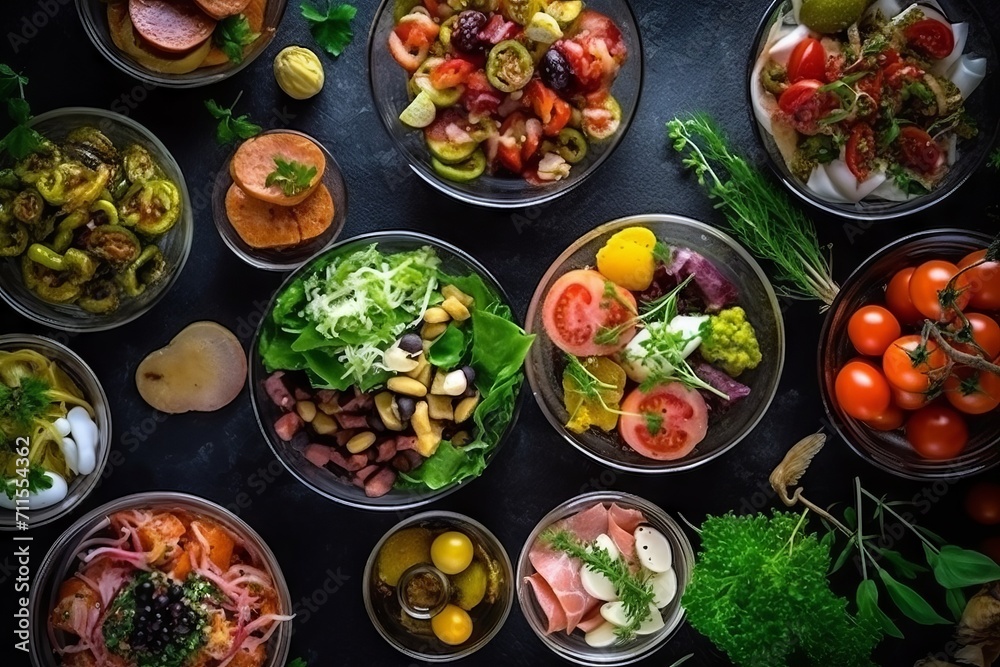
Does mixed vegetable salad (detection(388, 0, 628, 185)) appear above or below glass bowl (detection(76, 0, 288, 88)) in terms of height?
above

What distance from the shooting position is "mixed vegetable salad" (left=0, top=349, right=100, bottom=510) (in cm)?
235

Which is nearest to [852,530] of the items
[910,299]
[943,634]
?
[943,634]

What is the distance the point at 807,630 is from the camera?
2137 mm

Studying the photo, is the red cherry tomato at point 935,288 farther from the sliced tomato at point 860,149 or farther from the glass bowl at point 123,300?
the glass bowl at point 123,300

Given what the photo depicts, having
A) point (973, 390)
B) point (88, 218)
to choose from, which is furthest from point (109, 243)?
point (973, 390)

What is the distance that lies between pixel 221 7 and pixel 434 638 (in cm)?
181

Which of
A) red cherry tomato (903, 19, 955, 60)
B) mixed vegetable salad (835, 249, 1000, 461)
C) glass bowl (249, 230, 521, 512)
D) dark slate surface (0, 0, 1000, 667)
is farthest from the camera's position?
dark slate surface (0, 0, 1000, 667)

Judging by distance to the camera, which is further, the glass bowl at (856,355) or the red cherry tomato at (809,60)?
the glass bowl at (856,355)

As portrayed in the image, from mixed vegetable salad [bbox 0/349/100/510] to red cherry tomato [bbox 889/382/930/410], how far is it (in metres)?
2.19

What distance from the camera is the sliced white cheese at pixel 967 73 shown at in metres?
2.36

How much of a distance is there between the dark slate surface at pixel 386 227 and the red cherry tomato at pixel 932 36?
0.42 m

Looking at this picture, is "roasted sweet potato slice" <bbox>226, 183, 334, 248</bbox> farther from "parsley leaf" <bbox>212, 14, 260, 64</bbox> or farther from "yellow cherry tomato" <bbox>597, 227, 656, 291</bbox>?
"yellow cherry tomato" <bbox>597, 227, 656, 291</bbox>

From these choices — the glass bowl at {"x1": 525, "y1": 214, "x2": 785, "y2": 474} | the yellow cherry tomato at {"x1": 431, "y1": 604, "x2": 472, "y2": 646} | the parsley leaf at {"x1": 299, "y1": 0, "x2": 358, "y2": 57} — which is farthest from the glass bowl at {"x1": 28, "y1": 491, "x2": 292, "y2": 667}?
the parsley leaf at {"x1": 299, "y1": 0, "x2": 358, "y2": 57}

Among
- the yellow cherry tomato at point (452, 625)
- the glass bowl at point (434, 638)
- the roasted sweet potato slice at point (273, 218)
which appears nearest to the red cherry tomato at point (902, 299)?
the glass bowl at point (434, 638)
